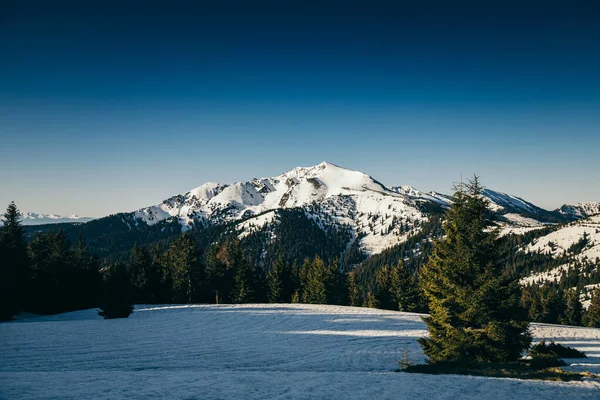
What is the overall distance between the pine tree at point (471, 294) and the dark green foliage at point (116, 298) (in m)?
30.8

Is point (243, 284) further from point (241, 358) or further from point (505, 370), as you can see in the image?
point (505, 370)

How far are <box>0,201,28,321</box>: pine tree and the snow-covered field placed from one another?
22.0 ft

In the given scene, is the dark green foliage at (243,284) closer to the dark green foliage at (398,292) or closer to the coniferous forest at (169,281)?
the coniferous forest at (169,281)

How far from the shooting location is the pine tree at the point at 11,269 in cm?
3416

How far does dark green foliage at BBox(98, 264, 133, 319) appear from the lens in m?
35.2

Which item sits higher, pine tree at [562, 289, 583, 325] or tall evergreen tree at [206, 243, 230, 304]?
tall evergreen tree at [206, 243, 230, 304]

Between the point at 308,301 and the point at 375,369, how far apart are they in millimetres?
50155

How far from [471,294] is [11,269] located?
4443cm

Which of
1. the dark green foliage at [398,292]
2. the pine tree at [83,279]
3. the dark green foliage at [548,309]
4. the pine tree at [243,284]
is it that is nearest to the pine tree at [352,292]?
the dark green foliage at [398,292]

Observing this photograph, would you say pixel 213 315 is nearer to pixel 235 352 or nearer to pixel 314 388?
pixel 235 352

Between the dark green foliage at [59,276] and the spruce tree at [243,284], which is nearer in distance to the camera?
the dark green foliage at [59,276]

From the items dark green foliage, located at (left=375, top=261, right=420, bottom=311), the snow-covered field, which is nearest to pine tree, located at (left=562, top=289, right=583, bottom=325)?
dark green foliage, located at (left=375, top=261, right=420, bottom=311)

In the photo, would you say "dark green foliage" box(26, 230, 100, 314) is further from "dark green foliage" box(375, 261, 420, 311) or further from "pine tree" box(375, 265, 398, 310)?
"dark green foliage" box(375, 261, 420, 311)

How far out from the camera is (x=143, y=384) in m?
11.7
